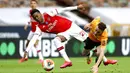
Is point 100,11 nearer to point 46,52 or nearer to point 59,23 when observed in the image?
point 46,52

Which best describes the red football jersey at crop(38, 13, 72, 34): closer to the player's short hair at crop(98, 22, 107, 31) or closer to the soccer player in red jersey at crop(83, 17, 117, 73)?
the soccer player in red jersey at crop(83, 17, 117, 73)

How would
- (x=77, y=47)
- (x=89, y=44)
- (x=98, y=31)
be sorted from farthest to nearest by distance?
(x=77, y=47) < (x=89, y=44) < (x=98, y=31)

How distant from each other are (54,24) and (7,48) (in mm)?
7547

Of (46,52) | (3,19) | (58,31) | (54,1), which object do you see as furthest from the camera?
(54,1)

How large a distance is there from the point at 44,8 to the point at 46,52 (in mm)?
6606

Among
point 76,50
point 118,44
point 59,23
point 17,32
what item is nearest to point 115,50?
point 118,44

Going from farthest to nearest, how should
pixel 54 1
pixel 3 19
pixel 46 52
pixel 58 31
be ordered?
1. pixel 54 1
2. pixel 3 19
3. pixel 46 52
4. pixel 58 31

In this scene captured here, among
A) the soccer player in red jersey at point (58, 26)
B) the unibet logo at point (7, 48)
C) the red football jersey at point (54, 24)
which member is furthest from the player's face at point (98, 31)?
the unibet logo at point (7, 48)

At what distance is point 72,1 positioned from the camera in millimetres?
30094

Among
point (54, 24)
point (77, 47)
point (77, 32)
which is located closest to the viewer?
point (54, 24)

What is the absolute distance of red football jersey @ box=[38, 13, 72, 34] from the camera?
14477mm

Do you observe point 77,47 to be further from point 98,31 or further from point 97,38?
point 98,31

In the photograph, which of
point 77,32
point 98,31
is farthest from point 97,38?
point 77,32

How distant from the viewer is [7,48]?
71.7 feet
